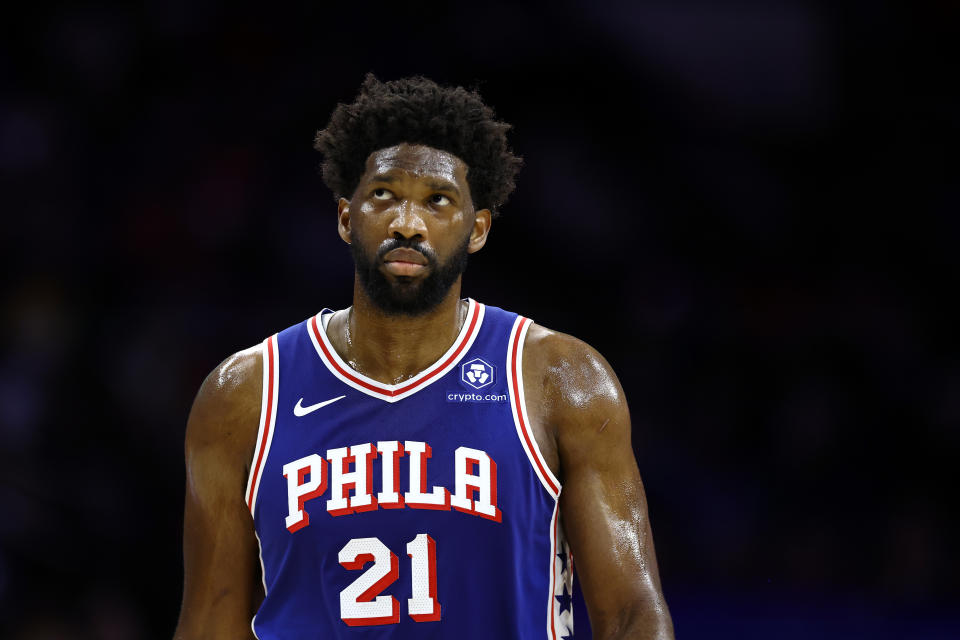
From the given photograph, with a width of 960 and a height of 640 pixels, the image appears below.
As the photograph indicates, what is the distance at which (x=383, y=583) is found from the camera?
2836 mm

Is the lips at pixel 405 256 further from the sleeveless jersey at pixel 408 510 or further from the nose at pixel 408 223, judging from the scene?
the sleeveless jersey at pixel 408 510

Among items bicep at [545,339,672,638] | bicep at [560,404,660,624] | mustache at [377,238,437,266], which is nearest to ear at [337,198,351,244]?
mustache at [377,238,437,266]

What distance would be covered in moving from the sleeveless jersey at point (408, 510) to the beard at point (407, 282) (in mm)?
189

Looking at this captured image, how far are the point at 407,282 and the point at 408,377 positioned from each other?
274mm

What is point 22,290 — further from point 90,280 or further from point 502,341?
point 502,341

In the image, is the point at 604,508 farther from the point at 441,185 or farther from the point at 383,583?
the point at 441,185

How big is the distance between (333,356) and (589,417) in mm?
711

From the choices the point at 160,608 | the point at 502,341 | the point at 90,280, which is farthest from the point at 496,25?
the point at 502,341

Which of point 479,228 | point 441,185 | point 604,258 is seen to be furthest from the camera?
point 604,258

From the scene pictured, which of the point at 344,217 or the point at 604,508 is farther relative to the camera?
the point at 344,217

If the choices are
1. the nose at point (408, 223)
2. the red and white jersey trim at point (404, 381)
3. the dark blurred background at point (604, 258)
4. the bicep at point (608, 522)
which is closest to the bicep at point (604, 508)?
the bicep at point (608, 522)

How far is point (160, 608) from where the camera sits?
17.5 ft

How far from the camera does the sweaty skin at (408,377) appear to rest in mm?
2854

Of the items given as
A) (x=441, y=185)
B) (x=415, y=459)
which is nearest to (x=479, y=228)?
(x=441, y=185)
